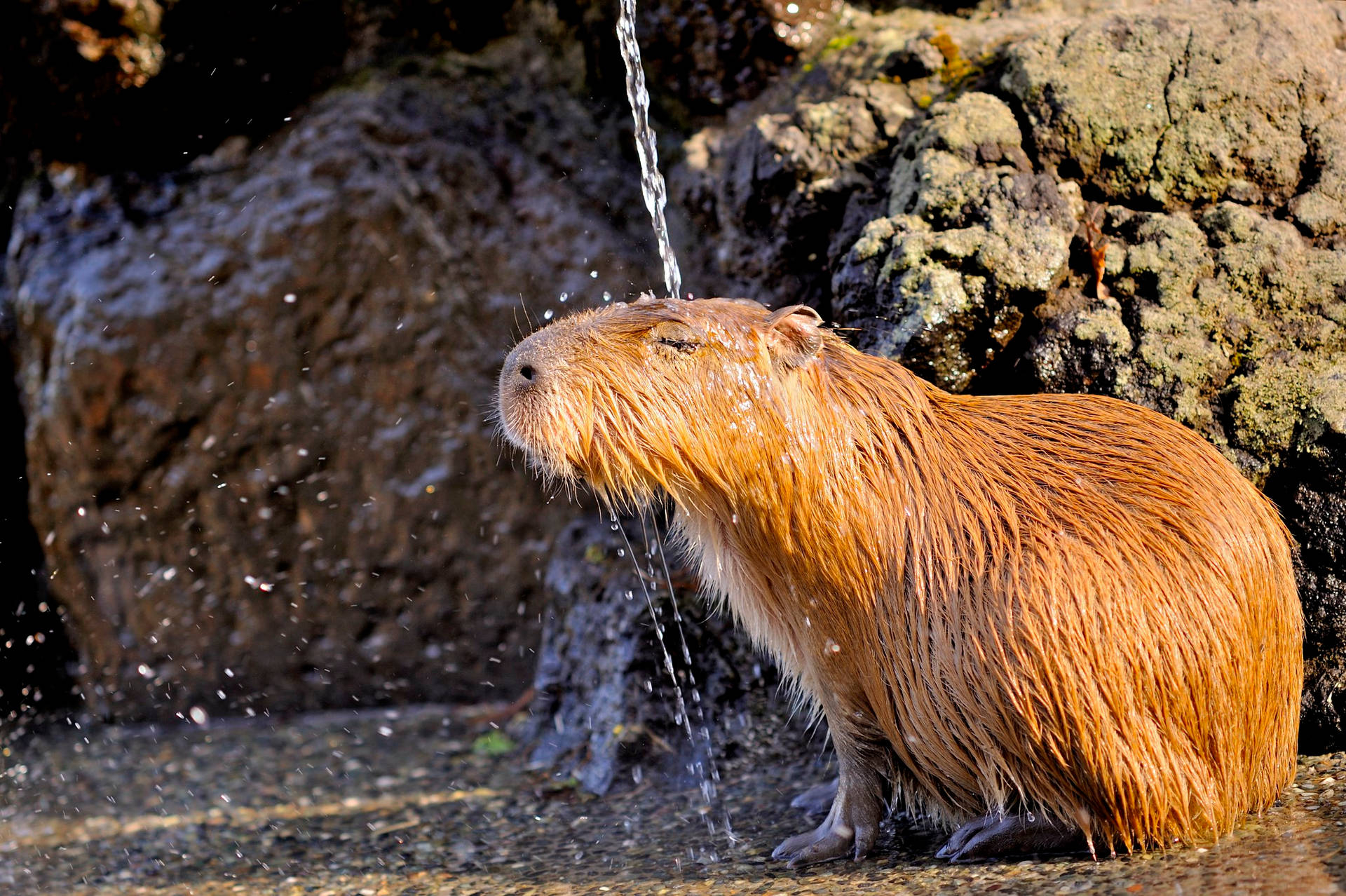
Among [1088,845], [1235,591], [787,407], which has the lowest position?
[1088,845]

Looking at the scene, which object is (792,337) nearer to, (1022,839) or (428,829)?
(1022,839)

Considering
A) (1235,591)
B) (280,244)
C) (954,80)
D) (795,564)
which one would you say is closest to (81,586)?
(280,244)

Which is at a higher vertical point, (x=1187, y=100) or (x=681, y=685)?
(x=1187, y=100)

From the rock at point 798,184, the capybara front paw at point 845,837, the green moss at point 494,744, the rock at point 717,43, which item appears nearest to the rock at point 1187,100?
the rock at point 798,184

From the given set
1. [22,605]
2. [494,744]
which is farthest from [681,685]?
[22,605]

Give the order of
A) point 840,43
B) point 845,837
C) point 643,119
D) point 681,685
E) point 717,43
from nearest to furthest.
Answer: point 845,837
point 681,685
point 840,43
point 717,43
point 643,119

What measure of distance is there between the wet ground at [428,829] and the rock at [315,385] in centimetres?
36

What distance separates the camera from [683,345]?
8.27 feet

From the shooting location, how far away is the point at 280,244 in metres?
4.37

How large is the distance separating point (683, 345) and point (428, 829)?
1775 mm

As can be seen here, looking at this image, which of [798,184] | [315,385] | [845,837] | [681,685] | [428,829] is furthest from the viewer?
[315,385]

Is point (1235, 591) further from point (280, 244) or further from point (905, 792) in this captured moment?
point (280, 244)

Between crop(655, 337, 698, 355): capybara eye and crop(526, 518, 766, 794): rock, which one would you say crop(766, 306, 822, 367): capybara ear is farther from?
crop(526, 518, 766, 794): rock

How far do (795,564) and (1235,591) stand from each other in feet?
3.05
